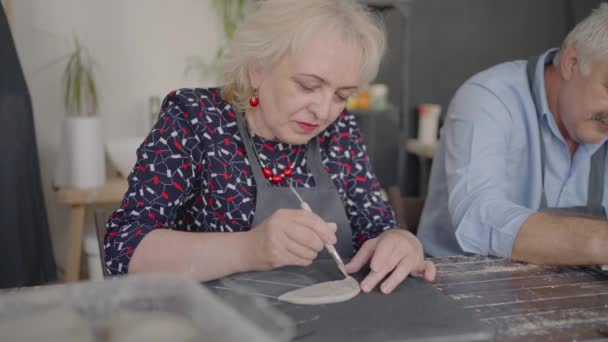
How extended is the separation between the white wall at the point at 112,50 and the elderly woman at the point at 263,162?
189 cm

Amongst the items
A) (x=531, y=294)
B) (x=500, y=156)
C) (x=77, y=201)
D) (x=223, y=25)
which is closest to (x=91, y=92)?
(x=77, y=201)

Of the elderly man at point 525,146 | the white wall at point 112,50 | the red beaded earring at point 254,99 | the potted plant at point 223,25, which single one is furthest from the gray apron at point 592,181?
the white wall at point 112,50

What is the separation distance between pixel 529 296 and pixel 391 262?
0.86 ft

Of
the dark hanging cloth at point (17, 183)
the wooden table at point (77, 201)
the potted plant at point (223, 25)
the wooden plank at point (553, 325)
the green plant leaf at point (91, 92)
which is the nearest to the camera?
the wooden plank at point (553, 325)

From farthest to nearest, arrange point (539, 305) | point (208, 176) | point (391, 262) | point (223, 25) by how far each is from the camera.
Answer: point (223, 25) < point (208, 176) < point (391, 262) < point (539, 305)

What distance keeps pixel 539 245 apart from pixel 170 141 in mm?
880

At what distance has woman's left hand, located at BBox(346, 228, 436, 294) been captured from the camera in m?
1.10

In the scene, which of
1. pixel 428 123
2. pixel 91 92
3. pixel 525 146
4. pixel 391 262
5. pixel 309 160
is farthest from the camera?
pixel 428 123

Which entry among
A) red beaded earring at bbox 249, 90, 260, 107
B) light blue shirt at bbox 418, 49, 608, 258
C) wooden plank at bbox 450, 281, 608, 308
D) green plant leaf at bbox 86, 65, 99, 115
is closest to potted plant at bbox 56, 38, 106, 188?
green plant leaf at bbox 86, 65, 99, 115

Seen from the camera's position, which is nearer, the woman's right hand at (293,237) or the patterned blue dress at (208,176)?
the woman's right hand at (293,237)

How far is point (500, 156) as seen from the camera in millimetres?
1645

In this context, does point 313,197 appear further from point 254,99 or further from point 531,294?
point 531,294

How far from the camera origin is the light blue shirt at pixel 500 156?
1607mm

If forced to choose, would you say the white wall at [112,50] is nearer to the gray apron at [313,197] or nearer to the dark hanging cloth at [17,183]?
the dark hanging cloth at [17,183]
